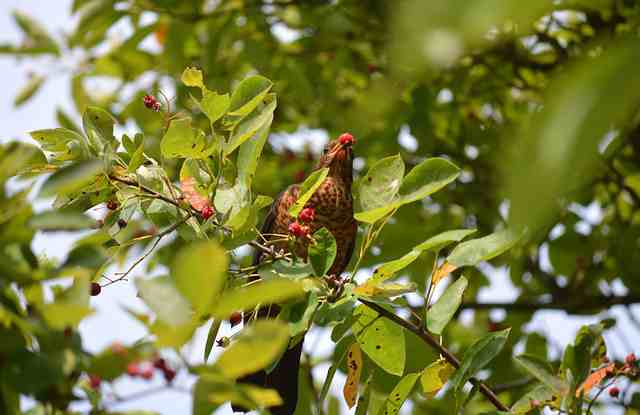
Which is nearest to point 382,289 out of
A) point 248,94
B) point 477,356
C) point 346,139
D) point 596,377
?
point 477,356

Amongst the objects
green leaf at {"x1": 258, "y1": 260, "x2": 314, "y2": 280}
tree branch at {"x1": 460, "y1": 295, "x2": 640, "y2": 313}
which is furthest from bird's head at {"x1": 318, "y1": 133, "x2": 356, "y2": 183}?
green leaf at {"x1": 258, "y1": 260, "x2": 314, "y2": 280}

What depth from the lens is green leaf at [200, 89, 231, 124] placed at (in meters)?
1.75

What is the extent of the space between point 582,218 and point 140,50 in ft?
7.69

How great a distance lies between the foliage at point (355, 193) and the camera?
23.9 inches

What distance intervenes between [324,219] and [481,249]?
66.2 inches

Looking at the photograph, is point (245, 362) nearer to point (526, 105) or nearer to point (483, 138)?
point (483, 138)

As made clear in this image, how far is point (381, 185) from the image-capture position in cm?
186

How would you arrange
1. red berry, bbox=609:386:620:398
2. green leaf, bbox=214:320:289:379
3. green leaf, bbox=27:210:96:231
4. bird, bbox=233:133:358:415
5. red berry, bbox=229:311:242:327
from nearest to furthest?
green leaf, bbox=214:320:289:379, green leaf, bbox=27:210:96:231, red berry, bbox=229:311:242:327, red berry, bbox=609:386:620:398, bird, bbox=233:133:358:415

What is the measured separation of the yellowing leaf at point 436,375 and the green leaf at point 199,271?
39.9 inches

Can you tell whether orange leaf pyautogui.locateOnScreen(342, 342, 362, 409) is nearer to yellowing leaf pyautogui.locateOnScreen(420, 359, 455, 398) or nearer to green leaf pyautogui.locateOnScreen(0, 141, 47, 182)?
yellowing leaf pyautogui.locateOnScreen(420, 359, 455, 398)

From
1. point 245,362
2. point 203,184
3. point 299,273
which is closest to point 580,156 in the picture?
point 245,362

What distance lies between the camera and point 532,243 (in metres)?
3.61

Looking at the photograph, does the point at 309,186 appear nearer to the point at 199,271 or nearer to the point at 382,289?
the point at 382,289

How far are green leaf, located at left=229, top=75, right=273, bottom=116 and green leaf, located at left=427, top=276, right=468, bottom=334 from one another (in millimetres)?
606
